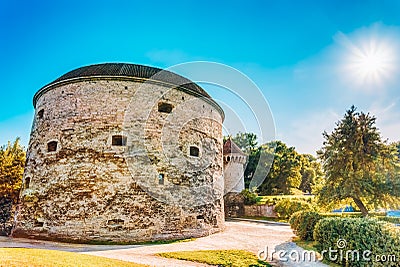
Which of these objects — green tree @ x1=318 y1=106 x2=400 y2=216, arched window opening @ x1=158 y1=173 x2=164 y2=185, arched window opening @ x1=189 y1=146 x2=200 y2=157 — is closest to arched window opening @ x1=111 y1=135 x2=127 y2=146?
arched window opening @ x1=158 y1=173 x2=164 y2=185

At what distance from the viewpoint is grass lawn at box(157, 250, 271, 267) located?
8.05m

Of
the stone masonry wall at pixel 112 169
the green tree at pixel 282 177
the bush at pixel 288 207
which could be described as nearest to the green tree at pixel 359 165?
the stone masonry wall at pixel 112 169

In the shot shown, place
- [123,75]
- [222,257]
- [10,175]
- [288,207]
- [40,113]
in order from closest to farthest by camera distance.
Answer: [222,257] < [123,75] < [40,113] < [10,175] < [288,207]

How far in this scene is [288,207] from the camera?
76.8 feet

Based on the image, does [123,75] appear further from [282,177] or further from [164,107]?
[282,177]

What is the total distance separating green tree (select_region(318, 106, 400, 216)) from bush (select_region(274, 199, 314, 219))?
9.08m

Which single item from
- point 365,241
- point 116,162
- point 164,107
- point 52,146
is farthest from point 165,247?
point 52,146

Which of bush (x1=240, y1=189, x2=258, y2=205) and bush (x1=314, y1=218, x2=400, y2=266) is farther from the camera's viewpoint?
bush (x1=240, y1=189, x2=258, y2=205)

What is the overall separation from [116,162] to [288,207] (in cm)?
1643

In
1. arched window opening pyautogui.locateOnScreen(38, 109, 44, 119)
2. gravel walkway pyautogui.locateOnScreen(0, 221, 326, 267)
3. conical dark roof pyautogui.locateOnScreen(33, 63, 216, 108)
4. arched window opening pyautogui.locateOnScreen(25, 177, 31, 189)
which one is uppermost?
conical dark roof pyautogui.locateOnScreen(33, 63, 216, 108)

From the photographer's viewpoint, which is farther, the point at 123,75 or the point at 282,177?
the point at 282,177

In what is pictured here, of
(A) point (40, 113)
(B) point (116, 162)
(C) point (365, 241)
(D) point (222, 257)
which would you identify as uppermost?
(A) point (40, 113)

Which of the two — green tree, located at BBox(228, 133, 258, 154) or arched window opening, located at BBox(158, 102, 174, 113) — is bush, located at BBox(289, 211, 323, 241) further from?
green tree, located at BBox(228, 133, 258, 154)

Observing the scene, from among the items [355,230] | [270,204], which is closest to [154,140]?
[355,230]
